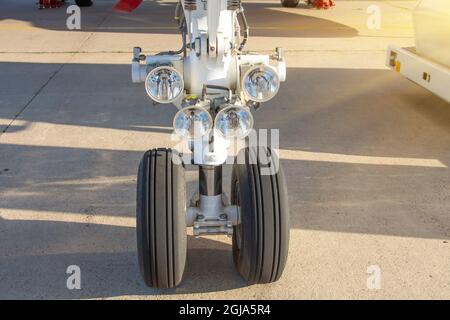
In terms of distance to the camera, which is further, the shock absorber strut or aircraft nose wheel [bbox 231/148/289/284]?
aircraft nose wheel [bbox 231/148/289/284]

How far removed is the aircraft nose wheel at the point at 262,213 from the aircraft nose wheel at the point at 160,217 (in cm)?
32

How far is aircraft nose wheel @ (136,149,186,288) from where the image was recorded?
283cm

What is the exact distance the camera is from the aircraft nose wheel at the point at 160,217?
2.83 metres

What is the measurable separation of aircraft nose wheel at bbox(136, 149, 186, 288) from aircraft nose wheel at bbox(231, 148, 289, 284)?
0.32m

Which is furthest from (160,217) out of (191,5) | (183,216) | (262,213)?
(191,5)

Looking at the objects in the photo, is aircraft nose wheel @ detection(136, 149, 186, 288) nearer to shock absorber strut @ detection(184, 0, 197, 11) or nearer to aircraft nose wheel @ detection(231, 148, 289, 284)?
aircraft nose wheel @ detection(231, 148, 289, 284)

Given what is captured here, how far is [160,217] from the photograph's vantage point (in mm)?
2830

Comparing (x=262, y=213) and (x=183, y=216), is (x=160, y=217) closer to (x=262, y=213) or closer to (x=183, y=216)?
(x=183, y=216)

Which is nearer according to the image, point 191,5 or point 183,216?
point 191,5

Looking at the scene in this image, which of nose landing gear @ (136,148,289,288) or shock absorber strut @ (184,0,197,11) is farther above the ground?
shock absorber strut @ (184,0,197,11)

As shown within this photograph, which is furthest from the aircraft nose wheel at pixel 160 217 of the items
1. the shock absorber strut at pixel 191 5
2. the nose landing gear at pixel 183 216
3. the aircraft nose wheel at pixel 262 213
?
the shock absorber strut at pixel 191 5

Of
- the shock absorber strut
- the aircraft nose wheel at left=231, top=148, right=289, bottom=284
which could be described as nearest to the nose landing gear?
the aircraft nose wheel at left=231, top=148, right=289, bottom=284

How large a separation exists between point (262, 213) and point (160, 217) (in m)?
0.50
